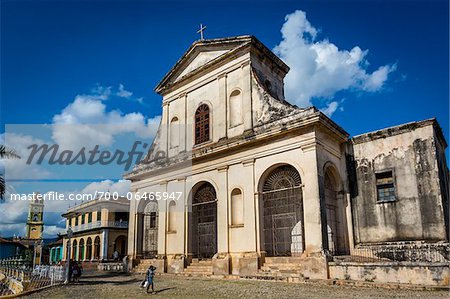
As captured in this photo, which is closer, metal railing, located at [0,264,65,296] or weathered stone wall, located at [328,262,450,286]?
weathered stone wall, located at [328,262,450,286]

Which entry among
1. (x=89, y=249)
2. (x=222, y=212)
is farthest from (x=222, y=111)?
(x=89, y=249)

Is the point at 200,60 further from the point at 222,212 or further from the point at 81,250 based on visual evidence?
the point at 81,250

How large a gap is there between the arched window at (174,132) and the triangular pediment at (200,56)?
217cm

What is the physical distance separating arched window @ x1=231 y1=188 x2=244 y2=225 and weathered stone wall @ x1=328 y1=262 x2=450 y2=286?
4616 millimetres

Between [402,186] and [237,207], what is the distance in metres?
6.47

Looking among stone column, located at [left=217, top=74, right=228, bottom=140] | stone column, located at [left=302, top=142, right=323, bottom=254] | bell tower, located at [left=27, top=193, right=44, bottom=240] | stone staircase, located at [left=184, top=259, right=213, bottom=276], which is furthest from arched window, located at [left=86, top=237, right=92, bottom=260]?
stone column, located at [left=302, top=142, right=323, bottom=254]

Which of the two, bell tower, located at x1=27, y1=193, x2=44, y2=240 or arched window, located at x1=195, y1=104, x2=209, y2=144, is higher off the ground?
arched window, located at x1=195, y1=104, x2=209, y2=144

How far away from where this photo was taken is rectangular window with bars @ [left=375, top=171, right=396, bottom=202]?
49.2ft

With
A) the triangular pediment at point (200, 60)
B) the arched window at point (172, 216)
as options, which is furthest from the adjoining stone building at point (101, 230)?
the triangular pediment at point (200, 60)

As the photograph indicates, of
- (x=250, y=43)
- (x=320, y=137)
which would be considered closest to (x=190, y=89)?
(x=250, y=43)

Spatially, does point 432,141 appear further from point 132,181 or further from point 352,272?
point 132,181

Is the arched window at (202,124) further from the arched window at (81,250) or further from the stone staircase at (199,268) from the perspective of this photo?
the arched window at (81,250)

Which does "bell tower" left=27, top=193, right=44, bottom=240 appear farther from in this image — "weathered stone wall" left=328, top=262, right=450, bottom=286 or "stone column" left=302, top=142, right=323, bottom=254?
"weathered stone wall" left=328, top=262, right=450, bottom=286

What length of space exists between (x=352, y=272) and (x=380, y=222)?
3.79 m
